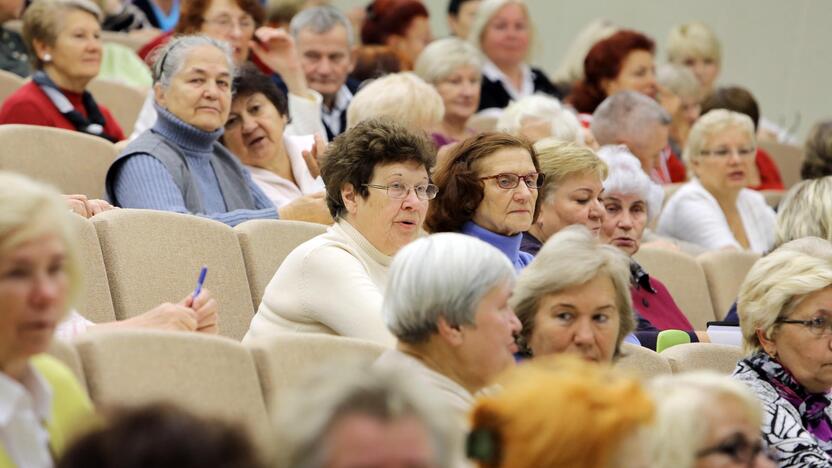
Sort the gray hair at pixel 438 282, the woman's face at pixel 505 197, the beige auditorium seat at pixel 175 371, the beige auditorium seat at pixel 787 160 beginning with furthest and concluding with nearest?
the beige auditorium seat at pixel 787 160 < the woman's face at pixel 505 197 < the gray hair at pixel 438 282 < the beige auditorium seat at pixel 175 371

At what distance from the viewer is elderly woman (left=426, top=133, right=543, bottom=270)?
138 inches

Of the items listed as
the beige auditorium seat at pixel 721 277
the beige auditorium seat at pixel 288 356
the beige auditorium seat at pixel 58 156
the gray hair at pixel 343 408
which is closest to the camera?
the gray hair at pixel 343 408

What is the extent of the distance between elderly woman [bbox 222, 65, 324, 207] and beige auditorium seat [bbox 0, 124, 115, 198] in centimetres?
53

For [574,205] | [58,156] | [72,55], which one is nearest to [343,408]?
[574,205]

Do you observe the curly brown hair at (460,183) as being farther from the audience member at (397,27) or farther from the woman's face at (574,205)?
the audience member at (397,27)

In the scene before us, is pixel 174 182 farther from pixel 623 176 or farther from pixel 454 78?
pixel 454 78

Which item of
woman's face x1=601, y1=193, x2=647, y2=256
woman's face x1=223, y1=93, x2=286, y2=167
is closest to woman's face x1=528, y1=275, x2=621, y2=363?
woman's face x1=601, y1=193, x2=647, y2=256

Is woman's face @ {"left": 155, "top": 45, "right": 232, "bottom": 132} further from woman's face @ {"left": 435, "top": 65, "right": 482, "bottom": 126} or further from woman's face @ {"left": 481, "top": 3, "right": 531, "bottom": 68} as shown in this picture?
woman's face @ {"left": 481, "top": 3, "right": 531, "bottom": 68}

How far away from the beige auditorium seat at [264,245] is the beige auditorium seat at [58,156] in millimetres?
601

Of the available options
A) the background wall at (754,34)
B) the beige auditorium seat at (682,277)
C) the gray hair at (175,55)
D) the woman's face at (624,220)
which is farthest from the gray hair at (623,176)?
the background wall at (754,34)

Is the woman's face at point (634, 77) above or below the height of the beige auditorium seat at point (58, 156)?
below

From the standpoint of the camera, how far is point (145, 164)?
388cm

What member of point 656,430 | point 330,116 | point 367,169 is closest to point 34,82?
point 330,116

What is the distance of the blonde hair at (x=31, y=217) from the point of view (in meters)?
1.95
